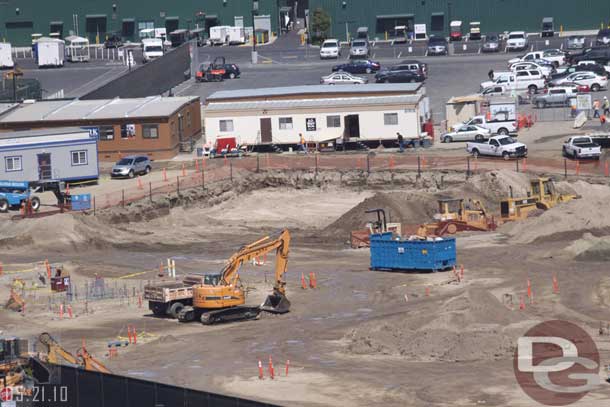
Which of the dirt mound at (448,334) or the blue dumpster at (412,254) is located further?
the blue dumpster at (412,254)

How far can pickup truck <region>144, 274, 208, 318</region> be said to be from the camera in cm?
4334

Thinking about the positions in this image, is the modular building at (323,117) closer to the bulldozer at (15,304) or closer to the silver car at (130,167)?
the silver car at (130,167)

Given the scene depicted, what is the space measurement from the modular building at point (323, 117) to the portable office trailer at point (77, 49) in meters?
35.8

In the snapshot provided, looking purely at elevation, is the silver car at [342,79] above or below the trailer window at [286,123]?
above

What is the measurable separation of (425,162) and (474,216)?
12.2 m

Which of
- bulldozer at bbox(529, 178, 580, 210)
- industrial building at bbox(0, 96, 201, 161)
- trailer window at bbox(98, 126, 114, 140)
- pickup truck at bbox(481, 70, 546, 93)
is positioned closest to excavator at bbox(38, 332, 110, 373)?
bulldozer at bbox(529, 178, 580, 210)

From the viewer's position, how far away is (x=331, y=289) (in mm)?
47625

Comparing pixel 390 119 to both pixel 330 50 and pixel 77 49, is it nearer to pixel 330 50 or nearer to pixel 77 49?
pixel 330 50

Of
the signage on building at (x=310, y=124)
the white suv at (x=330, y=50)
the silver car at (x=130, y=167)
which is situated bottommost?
the silver car at (x=130, y=167)

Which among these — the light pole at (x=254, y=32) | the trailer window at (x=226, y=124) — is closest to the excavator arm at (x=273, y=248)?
the trailer window at (x=226, y=124)

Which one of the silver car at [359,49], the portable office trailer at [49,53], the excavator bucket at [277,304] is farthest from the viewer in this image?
the portable office trailer at [49,53]

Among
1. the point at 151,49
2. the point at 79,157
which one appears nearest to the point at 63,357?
the point at 79,157

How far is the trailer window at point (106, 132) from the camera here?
7462cm

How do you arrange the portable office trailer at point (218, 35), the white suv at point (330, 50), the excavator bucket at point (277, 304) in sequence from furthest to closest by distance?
1. the portable office trailer at point (218, 35)
2. the white suv at point (330, 50)
3. the excavator bucket at point (277, 304)
